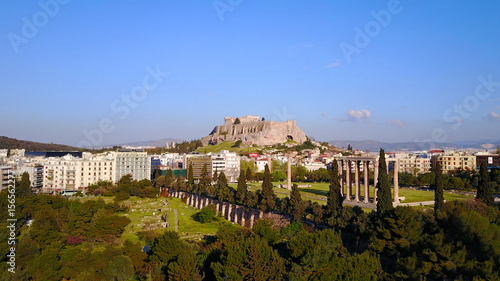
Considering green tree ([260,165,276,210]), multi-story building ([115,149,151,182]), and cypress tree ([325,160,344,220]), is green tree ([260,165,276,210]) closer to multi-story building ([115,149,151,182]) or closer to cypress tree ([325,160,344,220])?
cypress tree ([325,160,344,220])

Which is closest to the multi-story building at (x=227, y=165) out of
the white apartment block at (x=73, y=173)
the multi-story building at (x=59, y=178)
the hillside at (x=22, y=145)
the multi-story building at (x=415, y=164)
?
the white apartment block at (x=73, y=173)

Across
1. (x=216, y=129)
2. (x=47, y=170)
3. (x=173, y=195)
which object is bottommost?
(x=173, y=195)

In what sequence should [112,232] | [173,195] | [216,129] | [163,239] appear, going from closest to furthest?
[163,239], [112,232], [173,195], [216,129]

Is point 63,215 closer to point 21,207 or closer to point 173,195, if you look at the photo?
point 21,207

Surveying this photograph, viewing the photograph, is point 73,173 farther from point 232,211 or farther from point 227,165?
point 232,211

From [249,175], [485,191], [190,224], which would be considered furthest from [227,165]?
[485,191]

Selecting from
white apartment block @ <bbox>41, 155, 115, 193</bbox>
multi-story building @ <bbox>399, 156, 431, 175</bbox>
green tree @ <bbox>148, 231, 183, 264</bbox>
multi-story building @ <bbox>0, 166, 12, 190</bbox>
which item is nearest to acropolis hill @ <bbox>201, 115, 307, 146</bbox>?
multi-story building @ <bbox>399, 156, 431, 175</bbox>

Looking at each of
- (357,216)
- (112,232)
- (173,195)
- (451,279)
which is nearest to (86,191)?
(173,195)
